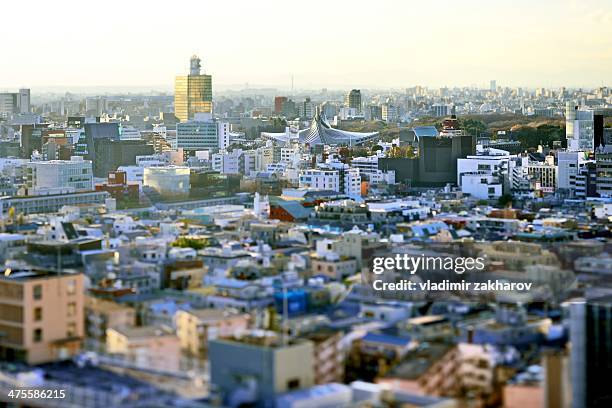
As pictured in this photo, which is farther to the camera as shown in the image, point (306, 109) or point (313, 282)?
point (306, 109)

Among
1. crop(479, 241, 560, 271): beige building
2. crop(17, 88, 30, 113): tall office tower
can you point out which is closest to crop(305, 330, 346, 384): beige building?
crop(479, 241, 560, 271): beige building

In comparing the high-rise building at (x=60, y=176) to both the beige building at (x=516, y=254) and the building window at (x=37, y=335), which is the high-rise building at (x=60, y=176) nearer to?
the beige building at (x=516, y=254)

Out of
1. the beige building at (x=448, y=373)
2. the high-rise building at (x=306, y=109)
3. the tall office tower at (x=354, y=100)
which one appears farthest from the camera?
the tall office tower at (x=354, y=100)

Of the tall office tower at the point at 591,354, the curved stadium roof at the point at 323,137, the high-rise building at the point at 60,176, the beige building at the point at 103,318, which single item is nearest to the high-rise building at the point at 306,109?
the curved stadium roof at the point at 323,137

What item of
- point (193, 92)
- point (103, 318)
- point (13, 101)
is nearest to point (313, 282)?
point (103, 318)

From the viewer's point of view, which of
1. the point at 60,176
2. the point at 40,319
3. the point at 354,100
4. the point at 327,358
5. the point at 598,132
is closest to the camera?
the point at 327,358

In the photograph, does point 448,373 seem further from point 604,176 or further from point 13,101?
point 13,101
